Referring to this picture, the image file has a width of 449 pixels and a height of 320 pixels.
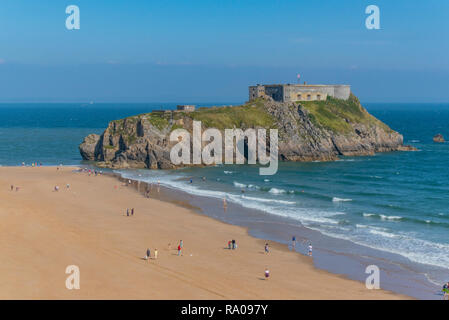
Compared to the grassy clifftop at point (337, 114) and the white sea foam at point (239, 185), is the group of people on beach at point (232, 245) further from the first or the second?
the grassy clifftop at point (337, 114)

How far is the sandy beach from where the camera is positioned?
30.2 meters

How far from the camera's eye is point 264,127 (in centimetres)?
9700

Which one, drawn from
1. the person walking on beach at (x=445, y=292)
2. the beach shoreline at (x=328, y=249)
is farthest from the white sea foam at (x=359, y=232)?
the person walking on beach at (x=445, y=292)

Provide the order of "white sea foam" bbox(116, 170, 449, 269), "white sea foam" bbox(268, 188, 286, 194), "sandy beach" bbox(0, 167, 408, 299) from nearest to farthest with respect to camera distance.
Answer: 1. "sandy beach" bbox(0, 167, 408, 299)
2. "white sea foam" bbox(116, 170, 449, 269)
3. "white sea foam" bbox(268, 188, 286, 194)

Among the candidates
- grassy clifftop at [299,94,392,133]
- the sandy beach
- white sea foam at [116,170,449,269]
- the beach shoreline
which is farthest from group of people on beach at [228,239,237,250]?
grassy clifftop at [299,94,392,133]

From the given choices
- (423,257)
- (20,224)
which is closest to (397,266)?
(423,257)

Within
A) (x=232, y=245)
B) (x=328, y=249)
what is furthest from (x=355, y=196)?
(x=232, y=245)

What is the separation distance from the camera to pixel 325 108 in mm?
113938

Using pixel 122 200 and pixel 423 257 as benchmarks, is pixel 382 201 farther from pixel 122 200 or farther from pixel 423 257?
pixel 122 200

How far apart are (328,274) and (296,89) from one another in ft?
279

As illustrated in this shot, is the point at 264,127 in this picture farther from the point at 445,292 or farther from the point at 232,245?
the point at 445,292

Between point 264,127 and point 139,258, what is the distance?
208 feet

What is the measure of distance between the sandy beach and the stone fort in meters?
61.5

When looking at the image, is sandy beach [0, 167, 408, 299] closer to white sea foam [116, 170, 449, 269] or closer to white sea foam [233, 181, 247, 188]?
white sea foam [116, 170, 449, 269]
